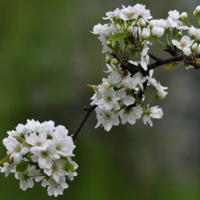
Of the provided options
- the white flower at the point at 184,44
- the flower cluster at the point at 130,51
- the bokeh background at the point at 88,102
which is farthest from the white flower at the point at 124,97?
the bokeh background at the point at 88,102

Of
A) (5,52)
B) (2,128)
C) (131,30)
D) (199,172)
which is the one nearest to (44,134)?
(131,30)

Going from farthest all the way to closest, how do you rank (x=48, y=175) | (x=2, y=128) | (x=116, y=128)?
(x=116, y=128)
(x=2, y=128)
(x=48, y=175)

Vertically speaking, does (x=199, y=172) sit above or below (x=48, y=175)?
below

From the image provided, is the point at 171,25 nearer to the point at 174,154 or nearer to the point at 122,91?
the point at 122,91

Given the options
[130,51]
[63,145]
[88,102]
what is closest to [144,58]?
[130,51]

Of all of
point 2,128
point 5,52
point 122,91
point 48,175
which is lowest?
point 2,128

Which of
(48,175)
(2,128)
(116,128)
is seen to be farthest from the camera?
(116,128)

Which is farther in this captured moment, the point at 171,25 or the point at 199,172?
the point at 199,172

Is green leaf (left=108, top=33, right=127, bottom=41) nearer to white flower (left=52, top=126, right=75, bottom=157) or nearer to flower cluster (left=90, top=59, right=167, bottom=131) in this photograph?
flower cluster (left=90, top=59, right=167, bottom=131)
